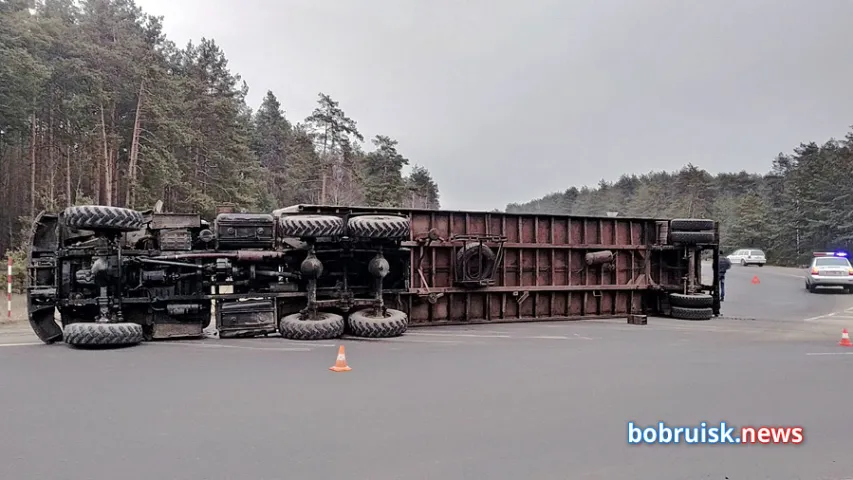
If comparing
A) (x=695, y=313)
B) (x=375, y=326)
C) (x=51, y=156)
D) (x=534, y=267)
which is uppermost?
(x=51, y=156)

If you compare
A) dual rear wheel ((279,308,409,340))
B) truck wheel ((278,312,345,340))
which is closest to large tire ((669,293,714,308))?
dual rear wheel ((279,308,409,340))

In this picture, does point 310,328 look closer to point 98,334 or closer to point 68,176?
point 98,334

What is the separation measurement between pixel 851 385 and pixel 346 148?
42777 mm

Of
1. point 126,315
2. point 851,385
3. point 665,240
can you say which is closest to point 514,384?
point 851,385

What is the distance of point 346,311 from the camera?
10.0 meters

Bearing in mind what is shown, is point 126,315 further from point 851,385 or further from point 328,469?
point 851,385

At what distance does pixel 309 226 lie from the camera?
935cm

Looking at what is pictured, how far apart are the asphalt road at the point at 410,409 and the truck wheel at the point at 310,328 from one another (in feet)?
1.09

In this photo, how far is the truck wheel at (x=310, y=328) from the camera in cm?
912

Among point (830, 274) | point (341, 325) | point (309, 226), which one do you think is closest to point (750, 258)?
point (830, 274)

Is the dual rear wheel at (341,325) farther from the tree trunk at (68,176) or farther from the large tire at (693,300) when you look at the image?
the tree trunk at (68,176)

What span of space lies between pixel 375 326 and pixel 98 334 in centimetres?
394

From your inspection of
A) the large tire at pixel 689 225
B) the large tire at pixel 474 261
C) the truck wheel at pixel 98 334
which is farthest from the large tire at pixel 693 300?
the truck wheel at pixel 98 334

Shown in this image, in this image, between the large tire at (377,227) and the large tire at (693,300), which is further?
the large tire at (693,300)
